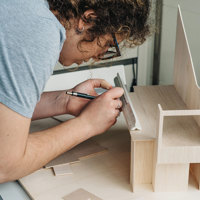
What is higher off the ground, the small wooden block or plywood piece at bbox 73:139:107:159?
plywood piece at bbox 73:139:107:159

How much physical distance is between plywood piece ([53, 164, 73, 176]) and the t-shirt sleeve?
0.76 ft

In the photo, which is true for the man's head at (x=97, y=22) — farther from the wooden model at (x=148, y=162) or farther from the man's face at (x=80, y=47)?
the wooden model at (x=148, y=162)

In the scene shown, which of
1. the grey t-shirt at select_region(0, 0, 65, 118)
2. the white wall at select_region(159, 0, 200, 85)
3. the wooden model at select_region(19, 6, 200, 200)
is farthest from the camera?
the white wall at select_region(159, 0, 200, 85)

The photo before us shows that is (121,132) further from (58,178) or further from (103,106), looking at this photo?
(58,178)

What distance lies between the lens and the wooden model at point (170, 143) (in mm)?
708

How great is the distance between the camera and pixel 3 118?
0.64 metres

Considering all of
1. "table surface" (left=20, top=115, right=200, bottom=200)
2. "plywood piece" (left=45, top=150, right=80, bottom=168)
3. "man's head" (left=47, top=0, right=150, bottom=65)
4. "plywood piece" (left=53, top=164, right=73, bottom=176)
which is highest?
"man's head" (left=47, top=0, right=150, bottom=65)

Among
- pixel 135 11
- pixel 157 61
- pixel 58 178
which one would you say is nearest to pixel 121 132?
pixel 58 178

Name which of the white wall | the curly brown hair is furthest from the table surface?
the white wall

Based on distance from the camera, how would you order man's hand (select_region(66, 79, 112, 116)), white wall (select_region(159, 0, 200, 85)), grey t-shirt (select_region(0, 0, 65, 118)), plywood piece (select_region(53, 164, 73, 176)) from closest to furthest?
grey t-shirt (select_region(0, 0, 65, 118))
plywood piece (select_region(53, 164, 73, 176))
man's hand (select_region(66, 79, 112, 116))
white wall (select_region(159, 0, 200, 85))

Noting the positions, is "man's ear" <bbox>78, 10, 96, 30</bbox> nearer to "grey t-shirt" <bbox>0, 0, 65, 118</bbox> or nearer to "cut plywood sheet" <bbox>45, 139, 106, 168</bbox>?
"grey t-shirt" <bbox>0, 0, 65, 118</bbox>

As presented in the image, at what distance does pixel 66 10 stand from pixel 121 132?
442 mm

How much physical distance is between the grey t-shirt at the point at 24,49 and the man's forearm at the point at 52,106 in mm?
394

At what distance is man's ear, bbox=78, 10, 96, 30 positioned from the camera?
0.78 metres
